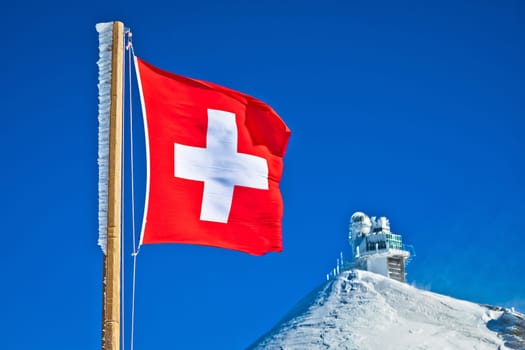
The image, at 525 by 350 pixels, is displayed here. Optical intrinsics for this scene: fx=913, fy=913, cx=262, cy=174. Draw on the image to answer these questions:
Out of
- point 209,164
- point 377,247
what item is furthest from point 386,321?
point 209,164

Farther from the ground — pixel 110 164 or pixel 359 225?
pixel 359 225

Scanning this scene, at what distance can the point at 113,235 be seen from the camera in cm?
1130

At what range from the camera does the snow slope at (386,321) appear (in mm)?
97375

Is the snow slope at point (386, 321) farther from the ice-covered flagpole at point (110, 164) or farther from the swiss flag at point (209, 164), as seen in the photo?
the ice-covered flagpole at point (110, 164)

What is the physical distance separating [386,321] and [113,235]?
93.9 metres

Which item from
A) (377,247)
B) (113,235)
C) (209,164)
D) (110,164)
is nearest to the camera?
(113,235)

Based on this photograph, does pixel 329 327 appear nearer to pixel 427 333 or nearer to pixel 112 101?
pixel 427 333

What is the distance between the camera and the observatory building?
109m

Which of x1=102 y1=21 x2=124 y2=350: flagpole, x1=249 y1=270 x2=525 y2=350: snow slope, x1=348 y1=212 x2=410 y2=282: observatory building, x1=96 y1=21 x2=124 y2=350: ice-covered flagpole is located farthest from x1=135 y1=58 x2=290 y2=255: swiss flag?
x1=348 y1=212 x2=410 y2=282: observatory building

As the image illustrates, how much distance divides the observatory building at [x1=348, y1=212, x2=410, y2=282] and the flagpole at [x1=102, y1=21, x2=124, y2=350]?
9867cm

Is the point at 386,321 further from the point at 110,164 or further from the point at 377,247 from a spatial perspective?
the point at 110,164

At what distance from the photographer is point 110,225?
11.3 meters

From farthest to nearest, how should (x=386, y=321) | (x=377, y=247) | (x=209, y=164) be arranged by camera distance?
(x=377, y=247) → (x=386, y=321) → (x=209, y=164)

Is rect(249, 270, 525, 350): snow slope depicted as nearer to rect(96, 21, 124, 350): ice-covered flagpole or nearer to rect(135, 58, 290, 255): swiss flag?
rect(135, 58, 290, 255): swiss flag
